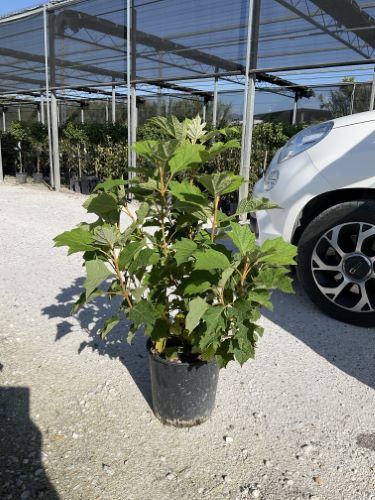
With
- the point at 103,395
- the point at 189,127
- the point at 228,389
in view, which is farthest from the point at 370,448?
the point at 189,127

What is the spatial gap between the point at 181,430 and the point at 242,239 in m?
1.03

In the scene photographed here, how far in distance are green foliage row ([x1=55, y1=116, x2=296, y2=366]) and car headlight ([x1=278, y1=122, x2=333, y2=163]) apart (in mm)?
1597

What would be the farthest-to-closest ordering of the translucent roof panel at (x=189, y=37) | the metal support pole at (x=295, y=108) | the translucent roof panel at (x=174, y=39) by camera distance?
the metal support pole at (x=295, y=108)
the translucent roof panel at (x=189, y=37)
the translucent roof panel at (x=174, y=39)

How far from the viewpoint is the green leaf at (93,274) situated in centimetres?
174

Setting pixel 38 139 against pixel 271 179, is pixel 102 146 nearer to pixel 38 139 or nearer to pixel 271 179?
pixel 38 139

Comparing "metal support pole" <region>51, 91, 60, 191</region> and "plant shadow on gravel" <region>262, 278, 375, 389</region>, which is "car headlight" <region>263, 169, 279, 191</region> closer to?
"plant shadow on gravel" <region>262, 278, 375, 389</region>

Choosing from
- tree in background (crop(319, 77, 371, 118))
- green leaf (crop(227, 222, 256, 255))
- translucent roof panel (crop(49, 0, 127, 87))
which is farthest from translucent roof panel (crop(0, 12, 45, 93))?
green leaf (crop(227, 222, 256, 255))

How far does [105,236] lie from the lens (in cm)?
172

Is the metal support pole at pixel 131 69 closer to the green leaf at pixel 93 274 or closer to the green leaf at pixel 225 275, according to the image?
the green leaf at pixel 93 274

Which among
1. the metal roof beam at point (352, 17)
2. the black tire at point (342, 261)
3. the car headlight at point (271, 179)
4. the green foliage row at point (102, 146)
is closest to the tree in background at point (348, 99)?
the green foliage row at point (102, 146)

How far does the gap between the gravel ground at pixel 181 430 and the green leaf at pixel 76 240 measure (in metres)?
0.93

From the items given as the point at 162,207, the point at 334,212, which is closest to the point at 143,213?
the point at 162,207

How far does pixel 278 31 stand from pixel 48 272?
16.5 ft

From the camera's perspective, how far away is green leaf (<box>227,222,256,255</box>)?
5.57ft
